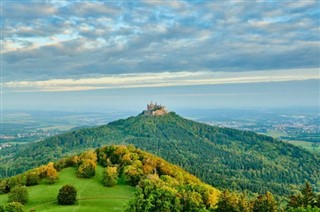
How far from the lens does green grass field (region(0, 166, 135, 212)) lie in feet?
242

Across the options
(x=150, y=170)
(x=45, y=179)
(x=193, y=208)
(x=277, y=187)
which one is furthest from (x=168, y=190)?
(x=277, y=187)

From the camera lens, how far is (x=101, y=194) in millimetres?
82188

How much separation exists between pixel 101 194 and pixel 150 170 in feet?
57.9

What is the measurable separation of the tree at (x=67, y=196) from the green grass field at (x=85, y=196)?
124 centimetres

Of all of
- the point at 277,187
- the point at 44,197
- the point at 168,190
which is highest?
the point at 168,190

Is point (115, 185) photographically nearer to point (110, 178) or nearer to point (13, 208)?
point (110, 178)

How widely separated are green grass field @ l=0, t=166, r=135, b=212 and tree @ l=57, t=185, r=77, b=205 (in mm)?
1241

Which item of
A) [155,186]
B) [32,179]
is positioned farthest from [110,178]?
[155,186]

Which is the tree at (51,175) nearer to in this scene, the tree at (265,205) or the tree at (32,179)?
the tree at (32,179)

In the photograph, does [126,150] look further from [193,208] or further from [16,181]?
[193,208]

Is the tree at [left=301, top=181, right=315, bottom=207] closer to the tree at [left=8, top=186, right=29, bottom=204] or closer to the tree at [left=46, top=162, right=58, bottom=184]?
the tree at [left=8, top=186, right=29, bottom=204]

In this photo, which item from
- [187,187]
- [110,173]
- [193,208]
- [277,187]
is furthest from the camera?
[277,187]

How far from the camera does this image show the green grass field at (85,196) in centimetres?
7381

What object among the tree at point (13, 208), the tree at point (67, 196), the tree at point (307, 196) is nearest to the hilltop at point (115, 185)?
the tree at point (67, 196)
